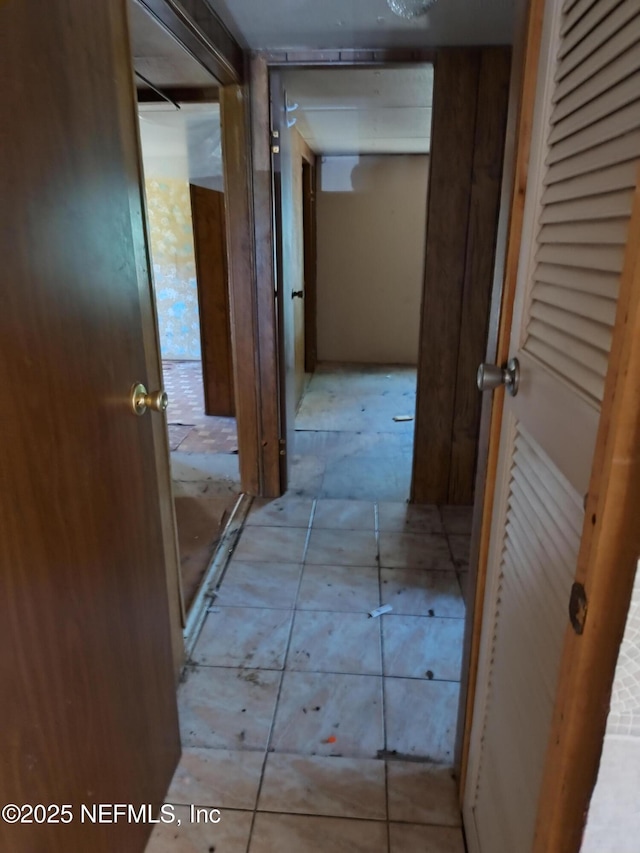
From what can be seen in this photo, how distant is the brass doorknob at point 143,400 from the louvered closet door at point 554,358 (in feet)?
2.38

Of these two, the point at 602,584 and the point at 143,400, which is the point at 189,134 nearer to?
the point at 143,400

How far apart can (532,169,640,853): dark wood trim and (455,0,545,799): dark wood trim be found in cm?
58

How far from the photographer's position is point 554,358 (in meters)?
0.83

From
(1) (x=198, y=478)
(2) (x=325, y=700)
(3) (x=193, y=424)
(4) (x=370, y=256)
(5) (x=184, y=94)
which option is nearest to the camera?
(2) (x=325, y=700)

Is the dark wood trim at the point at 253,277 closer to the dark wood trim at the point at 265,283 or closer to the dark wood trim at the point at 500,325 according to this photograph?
the dark wood trim at the point at 265,283

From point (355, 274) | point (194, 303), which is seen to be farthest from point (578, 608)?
point (194, 303)

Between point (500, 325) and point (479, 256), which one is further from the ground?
point (479, 256)

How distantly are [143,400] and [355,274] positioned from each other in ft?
16.3

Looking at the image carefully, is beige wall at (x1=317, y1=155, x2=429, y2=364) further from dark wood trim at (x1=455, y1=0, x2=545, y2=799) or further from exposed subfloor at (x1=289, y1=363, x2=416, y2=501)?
dark wood trim at (x1=455, y1=0, x2=545, y2=799)

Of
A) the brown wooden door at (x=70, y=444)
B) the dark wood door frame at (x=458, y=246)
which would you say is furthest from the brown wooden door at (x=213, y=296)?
the brown wooden door at (x=70, y=444)

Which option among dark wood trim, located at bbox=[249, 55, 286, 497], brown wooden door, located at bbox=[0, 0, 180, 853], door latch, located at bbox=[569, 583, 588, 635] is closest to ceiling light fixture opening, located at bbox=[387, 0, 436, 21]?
dark wood trim, located at bbox=[249, 55, 286, 497]

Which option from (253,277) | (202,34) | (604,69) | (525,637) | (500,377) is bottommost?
(525,637)

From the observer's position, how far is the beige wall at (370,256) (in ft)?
18.2

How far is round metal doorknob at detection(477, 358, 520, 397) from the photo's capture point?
1000 millimetres
